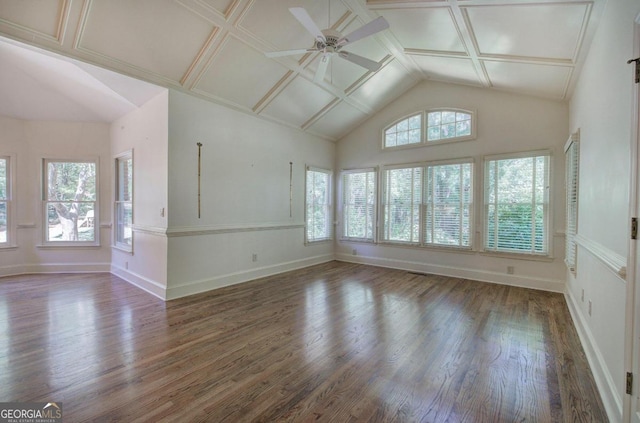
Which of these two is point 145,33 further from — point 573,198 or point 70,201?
point 573,198

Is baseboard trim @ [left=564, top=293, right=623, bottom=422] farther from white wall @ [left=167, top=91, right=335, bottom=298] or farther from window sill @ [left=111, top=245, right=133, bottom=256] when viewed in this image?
window sill @ [left=111, top=245, right=133, bottom=256]

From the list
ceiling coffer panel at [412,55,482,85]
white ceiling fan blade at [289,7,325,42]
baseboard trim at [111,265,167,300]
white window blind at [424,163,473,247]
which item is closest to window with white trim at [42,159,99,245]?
baseboard trim at [111,265,167,300]

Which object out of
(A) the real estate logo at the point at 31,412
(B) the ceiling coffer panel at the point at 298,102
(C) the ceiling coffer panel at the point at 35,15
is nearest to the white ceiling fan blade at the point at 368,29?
(B) the ceiling coffer panel at the point at 298,102

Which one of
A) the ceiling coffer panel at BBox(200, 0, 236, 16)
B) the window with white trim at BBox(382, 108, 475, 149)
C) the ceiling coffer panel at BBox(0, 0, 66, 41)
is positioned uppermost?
the ceiling coffer panel at BBox(200, 0, 236, 16)

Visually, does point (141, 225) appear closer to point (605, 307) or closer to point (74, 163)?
point (74, 163)

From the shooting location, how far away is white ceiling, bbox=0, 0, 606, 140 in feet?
9.36

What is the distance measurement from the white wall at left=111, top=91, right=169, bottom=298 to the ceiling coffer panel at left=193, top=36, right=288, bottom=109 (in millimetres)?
659

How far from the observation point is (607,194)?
216 centimetres

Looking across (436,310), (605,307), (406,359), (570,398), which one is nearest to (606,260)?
(605,307)

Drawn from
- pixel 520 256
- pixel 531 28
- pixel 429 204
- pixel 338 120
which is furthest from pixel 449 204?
pixel 531 28

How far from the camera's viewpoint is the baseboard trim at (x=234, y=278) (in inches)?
158

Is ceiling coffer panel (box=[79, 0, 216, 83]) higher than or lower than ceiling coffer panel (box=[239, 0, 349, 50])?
lower

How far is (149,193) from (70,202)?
2515mm

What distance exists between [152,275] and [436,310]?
394 cm
